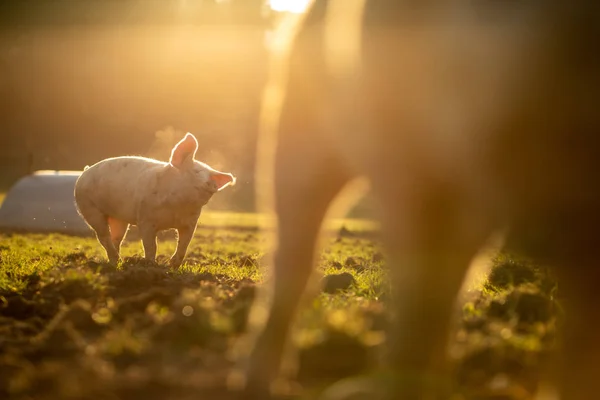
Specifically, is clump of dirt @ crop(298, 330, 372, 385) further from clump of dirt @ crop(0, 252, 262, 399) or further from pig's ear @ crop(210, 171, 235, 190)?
pig's ear @ crop(210, 171, 235, 190)

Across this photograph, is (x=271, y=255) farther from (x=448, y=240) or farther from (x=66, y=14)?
(x=66, y=14)

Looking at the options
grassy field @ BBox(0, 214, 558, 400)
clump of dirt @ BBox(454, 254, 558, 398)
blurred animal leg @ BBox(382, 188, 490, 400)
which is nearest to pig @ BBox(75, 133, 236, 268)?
grassy field @ BBox(0, 214, 558, 400)

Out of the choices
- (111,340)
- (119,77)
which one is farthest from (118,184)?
(119,77)

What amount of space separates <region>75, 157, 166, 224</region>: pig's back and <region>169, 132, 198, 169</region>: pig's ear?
0.30 metres

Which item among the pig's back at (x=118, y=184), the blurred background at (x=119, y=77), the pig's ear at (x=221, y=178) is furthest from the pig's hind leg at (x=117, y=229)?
the blurred background at (x=119, y=77)

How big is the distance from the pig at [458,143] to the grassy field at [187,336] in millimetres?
341

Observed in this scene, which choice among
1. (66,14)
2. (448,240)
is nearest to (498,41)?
(448,240)

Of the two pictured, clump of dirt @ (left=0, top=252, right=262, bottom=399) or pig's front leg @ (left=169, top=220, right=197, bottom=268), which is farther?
pig's front leg @ (left=169, top=220, right=197, bottom=268)

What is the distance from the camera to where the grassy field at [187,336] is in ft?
11.2

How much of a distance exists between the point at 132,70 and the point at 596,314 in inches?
1535

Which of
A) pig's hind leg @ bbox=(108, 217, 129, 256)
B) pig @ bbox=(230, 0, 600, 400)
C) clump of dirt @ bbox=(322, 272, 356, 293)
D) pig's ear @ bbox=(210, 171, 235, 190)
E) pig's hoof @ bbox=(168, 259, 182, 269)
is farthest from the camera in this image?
pig's hind leg @ bbox=(108, 217, 129, 256)

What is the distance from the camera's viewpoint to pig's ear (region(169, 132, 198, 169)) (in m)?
9.48

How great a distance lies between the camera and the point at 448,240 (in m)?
3.17

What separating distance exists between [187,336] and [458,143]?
1.82 m
